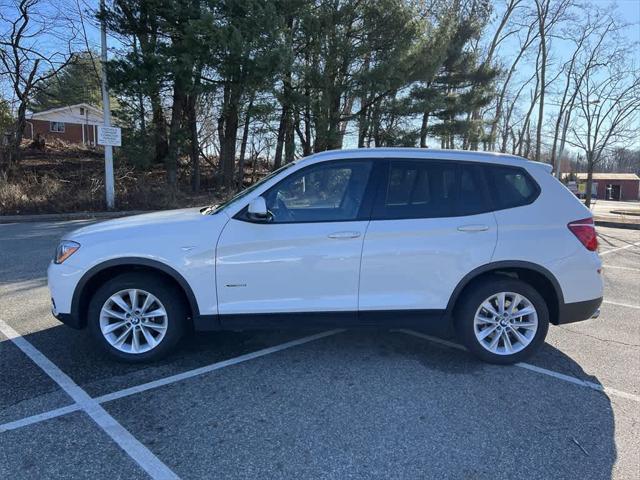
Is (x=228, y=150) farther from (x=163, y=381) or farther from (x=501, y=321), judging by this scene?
(x=501, y=321)

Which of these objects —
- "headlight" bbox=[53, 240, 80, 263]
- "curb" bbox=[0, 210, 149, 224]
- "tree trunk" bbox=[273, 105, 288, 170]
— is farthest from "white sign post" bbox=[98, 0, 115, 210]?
"headlight" bbox=[53, 240, 80, 263]

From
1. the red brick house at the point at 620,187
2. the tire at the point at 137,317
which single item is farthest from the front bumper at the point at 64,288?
the red brick house at the point at 620,187

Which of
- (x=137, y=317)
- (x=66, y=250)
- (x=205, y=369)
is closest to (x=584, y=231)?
(x=205, y=369)

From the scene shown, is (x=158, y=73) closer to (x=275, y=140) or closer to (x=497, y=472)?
(x=275, y=140)

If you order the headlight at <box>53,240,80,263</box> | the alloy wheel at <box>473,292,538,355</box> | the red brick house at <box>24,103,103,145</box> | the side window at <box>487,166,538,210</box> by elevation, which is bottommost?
the alloy wheel at <box>473,292,538,355</box>

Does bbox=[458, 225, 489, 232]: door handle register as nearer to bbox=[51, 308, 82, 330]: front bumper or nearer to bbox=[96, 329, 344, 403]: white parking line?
bbox=[96, 329, 344, 403]: white parking line

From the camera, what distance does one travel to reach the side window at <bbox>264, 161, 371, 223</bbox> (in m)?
3.86

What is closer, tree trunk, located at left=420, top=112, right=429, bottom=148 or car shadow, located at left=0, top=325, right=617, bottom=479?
car shadow, located at left=0, top=325, right=617, bottom=479

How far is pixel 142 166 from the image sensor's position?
18.3 metres

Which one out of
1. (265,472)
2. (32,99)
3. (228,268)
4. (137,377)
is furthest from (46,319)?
(32,99)

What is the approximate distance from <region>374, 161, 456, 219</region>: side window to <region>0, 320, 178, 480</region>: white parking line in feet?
7.74

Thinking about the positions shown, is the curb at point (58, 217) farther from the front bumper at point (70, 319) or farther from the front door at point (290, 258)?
the front door at point (290, 258)

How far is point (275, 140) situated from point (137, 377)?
20631mm

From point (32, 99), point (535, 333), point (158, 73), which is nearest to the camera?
point (535, 333)
